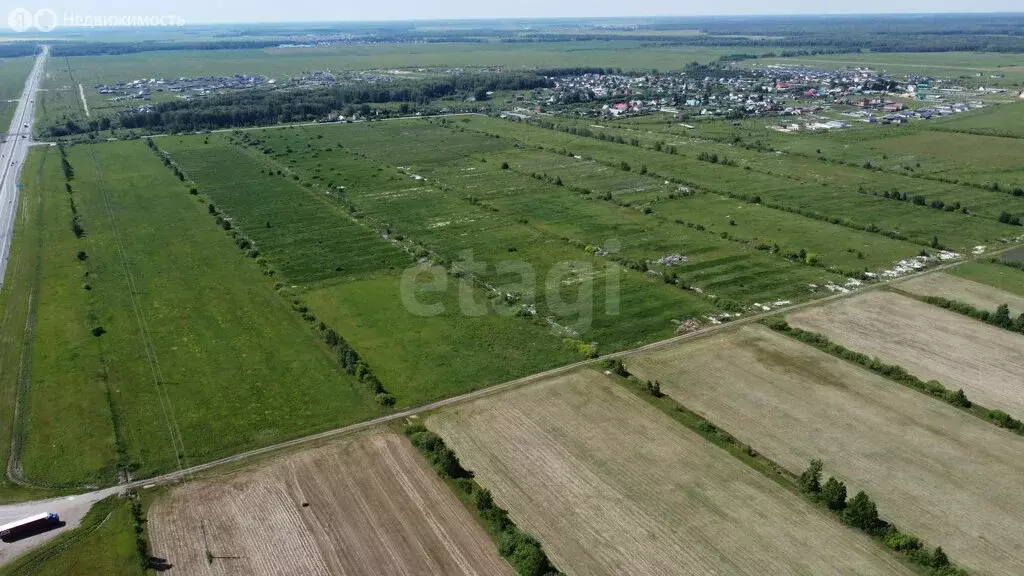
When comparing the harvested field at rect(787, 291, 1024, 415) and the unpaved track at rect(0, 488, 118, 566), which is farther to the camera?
the harvested field at rect(787, 291, 1024, 415)

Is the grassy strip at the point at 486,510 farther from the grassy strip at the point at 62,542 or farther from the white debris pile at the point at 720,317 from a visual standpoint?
the white debris pile at the point at 720,317

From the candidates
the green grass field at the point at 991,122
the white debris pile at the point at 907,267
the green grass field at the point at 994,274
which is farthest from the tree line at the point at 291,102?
the green grass field at the point at 994,274

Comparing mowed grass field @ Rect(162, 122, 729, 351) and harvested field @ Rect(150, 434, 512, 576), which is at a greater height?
mowed grass field @ Rect(162, 122, 729, 351)

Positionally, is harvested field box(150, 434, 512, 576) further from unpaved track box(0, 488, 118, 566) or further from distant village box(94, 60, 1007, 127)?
distant village box(94, 60, 1007, 127)

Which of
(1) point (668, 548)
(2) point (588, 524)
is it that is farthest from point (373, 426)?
(1) point (668, 548)

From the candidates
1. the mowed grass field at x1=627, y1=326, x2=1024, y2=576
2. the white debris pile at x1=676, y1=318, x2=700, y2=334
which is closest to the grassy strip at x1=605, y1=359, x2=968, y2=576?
the mowed grass field at x1=627, y1=326, x2=1024, y2=576

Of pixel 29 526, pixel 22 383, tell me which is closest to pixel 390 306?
pixel 22 383
